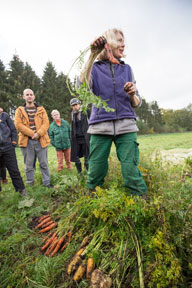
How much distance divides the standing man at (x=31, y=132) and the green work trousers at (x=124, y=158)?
2127mm

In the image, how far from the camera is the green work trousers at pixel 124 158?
2.05 m

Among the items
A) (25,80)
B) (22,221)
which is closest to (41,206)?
(22,221)

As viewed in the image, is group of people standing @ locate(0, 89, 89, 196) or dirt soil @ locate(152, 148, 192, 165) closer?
group of people standing @ locate(0, 89, 89, 196)

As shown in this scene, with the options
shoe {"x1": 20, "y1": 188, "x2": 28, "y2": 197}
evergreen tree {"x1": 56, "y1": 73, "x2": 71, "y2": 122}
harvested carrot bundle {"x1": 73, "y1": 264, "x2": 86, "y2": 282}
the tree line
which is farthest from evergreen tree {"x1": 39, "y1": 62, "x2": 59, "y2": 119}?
harvested carrot bundle {"x1": 73, "y1": 264, "x2": 86, "y2": 282}

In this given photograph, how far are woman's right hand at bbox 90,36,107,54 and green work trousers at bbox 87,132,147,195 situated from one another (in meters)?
1.03

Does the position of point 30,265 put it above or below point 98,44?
below

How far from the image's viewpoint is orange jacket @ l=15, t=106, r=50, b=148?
12.1ft

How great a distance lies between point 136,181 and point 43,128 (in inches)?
109

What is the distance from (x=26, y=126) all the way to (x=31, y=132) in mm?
239

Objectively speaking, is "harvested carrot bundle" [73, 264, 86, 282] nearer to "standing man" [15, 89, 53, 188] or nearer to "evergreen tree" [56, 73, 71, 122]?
"standing man" [15, 89, 53, 188]

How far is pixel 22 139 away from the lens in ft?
12.2

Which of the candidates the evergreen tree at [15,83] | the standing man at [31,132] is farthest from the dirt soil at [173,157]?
the evergreen tree at [15,83]

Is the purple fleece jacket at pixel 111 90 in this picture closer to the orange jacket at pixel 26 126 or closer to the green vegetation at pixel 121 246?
the green vegetation at pixel 121 246

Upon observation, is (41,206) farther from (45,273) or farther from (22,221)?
(45,273)
